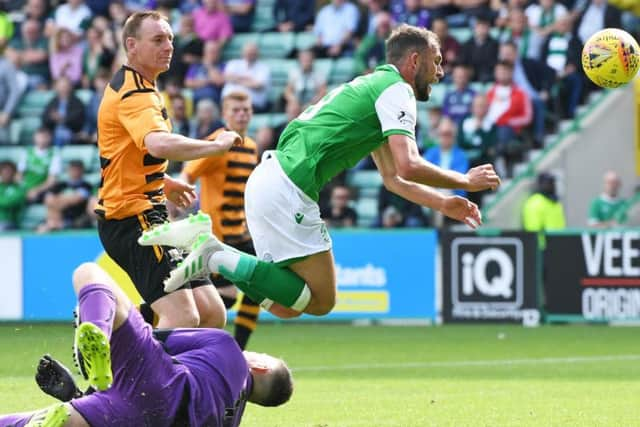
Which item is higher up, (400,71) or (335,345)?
(400,71)

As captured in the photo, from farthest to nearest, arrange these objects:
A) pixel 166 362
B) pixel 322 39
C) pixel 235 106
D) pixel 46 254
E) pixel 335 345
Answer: pixel 322 39 → pixel 46 254 → pixel 335 345 → pixel 235 106 → pixel 166 362

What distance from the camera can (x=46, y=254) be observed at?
19.6 metres

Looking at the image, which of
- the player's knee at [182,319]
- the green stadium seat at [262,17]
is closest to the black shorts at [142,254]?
the player's knee at [182,319]

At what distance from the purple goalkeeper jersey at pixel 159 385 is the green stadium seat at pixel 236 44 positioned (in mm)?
16925

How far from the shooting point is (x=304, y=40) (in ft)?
76.7

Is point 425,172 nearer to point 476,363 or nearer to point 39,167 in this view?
point 476,363

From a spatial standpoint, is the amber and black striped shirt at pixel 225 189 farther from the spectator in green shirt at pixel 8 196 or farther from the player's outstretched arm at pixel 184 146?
the spectator in green shirt at pixel 8 196

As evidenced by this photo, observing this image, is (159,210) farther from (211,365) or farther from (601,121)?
(601,121)

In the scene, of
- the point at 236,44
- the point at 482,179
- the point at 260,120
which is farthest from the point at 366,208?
the point at 482,179

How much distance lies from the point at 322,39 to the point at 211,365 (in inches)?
626

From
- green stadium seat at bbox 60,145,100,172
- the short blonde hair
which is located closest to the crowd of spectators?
green stadium seat at bbox 60,145,100,172

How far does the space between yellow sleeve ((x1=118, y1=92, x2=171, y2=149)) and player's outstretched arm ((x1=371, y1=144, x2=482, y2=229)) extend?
1.40m

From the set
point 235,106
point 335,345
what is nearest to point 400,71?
point 235,106

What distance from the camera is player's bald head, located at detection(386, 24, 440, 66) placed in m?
9.14
